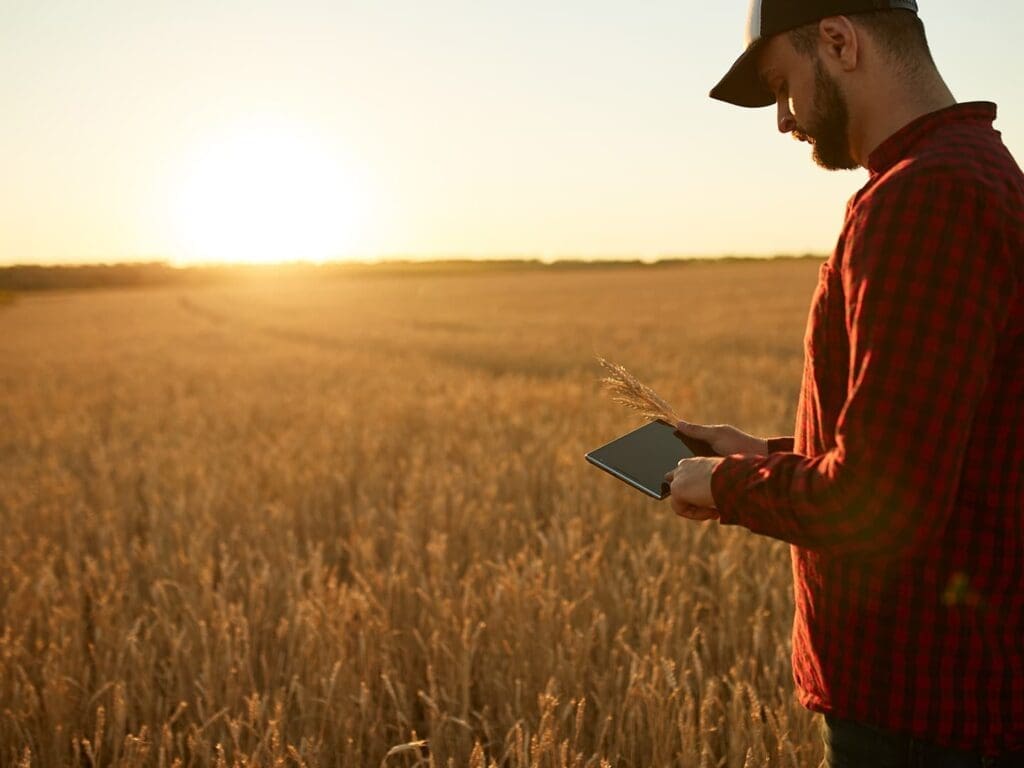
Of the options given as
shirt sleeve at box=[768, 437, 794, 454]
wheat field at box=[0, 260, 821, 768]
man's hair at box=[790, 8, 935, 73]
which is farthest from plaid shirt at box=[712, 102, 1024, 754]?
wheat field at box=[0, 260, 821, 768]

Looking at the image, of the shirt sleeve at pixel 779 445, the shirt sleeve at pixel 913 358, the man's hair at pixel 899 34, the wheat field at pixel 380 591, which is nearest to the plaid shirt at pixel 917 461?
the shirt sleeve at pixel 913 358

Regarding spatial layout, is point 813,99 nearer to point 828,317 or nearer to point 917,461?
point 828,317

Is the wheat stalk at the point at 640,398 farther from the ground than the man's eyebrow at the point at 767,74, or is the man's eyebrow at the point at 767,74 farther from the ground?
the man's eyebrow at the point at 767,74

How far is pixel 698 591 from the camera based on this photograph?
3.54 metres

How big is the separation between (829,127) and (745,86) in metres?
0.30

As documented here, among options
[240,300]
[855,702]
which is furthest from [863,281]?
[240,300]

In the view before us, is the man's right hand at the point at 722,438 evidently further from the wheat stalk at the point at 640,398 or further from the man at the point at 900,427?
the man at the point at 900,427

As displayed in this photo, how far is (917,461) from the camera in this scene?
104 cm

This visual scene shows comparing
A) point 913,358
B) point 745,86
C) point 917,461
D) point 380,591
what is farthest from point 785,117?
point 380,591

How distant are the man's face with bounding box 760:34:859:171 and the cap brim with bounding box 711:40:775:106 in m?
0.04

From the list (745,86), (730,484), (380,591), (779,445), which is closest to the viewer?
(730,484)

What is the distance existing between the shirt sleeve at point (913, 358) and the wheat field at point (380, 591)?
125cm

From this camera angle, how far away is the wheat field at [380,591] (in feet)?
8.16

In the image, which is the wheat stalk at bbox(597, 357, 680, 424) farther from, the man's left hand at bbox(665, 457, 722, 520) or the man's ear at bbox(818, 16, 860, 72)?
the man's ear at bbox(818, 16, 860, 72)
